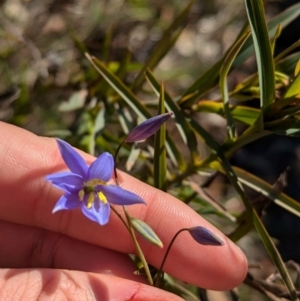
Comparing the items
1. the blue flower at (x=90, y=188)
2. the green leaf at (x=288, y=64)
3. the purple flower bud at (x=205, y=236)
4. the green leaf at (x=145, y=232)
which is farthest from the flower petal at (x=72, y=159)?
the green leaf at (x=288, y=64)

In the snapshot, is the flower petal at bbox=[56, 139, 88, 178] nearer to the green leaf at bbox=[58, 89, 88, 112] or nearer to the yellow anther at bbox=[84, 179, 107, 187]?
the yellow anther at bbox=[84, 179, 107, 187]

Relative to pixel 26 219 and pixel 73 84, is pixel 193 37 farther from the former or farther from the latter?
pixel 26 219

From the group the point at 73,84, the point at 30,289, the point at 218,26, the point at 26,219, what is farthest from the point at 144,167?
the point at 218,26

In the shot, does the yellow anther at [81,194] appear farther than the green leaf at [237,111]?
No

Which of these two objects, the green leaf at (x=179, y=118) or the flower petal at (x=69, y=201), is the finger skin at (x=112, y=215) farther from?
the flower petal at (x=69, y=201)

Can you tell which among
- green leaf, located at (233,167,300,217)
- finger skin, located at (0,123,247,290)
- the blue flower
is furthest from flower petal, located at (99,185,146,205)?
green leaf, located at (233,167,300,217)

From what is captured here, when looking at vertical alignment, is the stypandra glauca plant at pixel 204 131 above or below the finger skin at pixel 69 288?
above

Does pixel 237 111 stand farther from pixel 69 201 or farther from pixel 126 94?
pixel 69 201
